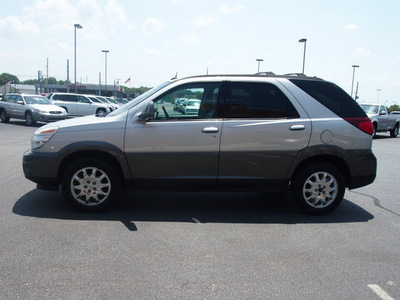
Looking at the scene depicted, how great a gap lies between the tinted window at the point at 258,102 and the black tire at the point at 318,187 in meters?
0.83

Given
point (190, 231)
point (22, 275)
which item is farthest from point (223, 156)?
point (22, 275)

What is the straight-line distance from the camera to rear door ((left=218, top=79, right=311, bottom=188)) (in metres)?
4.98

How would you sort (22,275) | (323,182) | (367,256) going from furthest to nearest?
(323,182) < (367,256) < (22,275)

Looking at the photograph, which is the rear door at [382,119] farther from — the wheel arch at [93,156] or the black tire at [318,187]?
the wheel arch at [93,156]

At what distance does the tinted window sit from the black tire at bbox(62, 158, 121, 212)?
5.97ft

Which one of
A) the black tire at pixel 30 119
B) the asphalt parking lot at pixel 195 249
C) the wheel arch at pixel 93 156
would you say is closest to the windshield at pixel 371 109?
the asphalt parking lot at pixel 195 249

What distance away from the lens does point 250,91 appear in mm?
5113

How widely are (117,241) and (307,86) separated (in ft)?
10.9

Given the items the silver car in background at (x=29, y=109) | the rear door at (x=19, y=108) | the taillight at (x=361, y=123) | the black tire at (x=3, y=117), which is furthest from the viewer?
the black tire at (x=3, y=117)

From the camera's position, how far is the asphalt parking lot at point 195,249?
10.3ft

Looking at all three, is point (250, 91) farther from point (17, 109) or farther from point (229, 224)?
point (17, 109)

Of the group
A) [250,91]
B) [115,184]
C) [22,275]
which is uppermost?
[250,91]

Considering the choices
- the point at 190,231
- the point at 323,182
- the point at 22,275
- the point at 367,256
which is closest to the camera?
the point at 22,275

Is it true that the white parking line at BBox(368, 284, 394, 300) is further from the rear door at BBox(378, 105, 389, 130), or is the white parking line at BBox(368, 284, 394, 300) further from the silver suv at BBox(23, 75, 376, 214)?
the rear door at BBox(378, 105, 389, 130)
